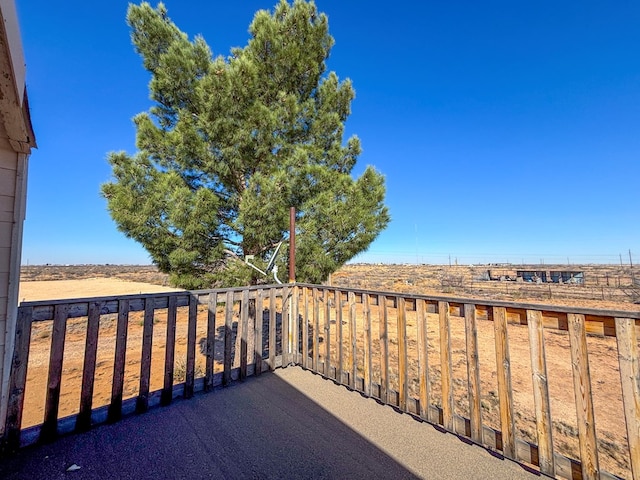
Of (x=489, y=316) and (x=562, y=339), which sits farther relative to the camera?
(x=562, y=339)

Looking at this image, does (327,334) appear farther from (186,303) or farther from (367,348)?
(186,303)

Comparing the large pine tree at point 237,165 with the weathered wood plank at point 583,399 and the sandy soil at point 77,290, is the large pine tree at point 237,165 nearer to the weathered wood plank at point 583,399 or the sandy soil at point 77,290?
the weathered wood plank at point 583,399

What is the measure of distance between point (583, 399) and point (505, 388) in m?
0.40

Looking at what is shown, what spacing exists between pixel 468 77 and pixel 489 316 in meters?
12.2

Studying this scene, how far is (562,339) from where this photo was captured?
22.7ft

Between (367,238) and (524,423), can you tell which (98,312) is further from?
(524,423)

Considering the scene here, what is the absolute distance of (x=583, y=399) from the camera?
1547 mm

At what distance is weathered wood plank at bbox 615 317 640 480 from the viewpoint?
137cm

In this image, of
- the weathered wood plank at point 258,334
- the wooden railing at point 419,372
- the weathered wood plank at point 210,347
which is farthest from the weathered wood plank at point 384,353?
the weathered wood plank at point 210,347

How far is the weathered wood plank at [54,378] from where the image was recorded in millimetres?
2082

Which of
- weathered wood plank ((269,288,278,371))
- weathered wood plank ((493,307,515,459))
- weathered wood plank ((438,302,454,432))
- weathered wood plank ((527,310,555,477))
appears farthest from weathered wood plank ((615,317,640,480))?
weathered wood plank ((269,288,278,371))

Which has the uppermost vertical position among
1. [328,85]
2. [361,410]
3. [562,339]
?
[328,85]

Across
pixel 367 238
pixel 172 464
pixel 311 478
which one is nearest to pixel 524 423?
pixel 311 478

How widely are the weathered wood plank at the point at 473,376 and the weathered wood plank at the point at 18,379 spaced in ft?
10.2
